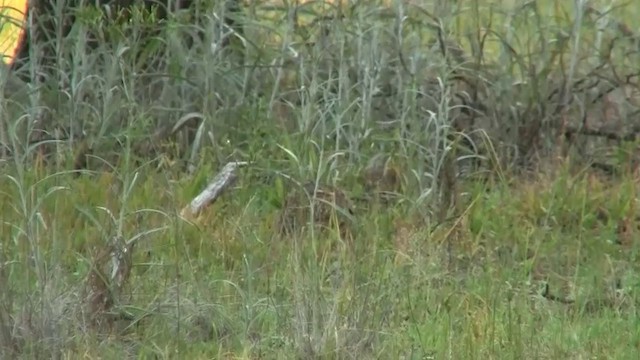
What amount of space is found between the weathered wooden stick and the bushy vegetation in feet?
0.24

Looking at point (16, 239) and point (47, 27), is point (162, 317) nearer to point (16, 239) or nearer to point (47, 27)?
point (16, 239)

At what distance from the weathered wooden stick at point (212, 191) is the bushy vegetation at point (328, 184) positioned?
7 cm

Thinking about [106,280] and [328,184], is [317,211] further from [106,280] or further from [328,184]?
[106,280]

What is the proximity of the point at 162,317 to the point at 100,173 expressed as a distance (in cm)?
147

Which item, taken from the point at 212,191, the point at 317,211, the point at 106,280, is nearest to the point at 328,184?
the point at 317,211

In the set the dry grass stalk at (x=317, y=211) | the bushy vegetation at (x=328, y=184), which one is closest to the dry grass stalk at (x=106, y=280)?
the bushy vegetation at (x=328, y=184)

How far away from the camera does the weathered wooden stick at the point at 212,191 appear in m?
5.85

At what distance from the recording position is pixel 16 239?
4.84 metres

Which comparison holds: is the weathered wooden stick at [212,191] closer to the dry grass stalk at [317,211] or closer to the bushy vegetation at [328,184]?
the bushy vegetation at [328,184]

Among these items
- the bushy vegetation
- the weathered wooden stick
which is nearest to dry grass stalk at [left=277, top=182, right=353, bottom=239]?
the bushy vegetation

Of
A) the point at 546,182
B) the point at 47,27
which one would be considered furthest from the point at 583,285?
the point at 47,27

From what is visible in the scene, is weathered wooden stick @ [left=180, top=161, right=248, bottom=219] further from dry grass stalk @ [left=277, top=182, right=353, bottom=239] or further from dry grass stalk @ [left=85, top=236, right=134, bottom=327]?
dry grass stalk @ [left=85, top=236, right=134, bottom=327]

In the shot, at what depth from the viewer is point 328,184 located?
19.8 feet

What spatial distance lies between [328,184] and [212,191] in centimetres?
57
